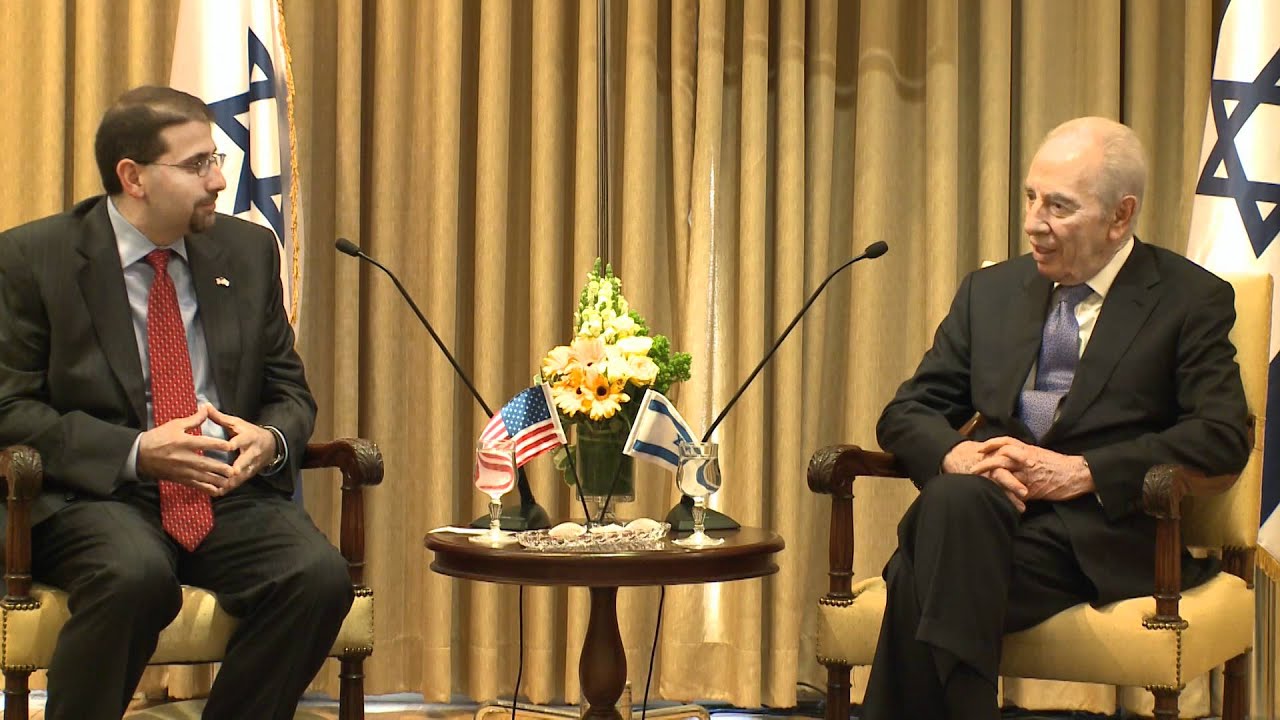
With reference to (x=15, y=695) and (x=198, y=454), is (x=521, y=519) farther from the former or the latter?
(x=15, y=695)

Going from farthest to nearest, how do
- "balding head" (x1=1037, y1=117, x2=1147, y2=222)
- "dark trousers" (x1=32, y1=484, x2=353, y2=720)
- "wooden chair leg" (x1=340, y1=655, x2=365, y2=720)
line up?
"balding head" (x1=1037, y1=117, x2=1147, y2=222) → "wooden chair leg" (x1=340, y1=655, x2=365, y2=720) → "dark trousers" (x1=32, y1=484, x2=353, y2=720)

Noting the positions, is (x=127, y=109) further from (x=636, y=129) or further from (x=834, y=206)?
(x=834, y=206)

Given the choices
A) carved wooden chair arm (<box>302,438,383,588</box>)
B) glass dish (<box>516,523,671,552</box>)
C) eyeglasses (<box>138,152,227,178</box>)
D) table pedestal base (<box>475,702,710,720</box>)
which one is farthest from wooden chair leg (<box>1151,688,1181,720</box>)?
eyeglasses (<box>138,152,227,178</box>)

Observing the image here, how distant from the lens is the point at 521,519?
311 cm

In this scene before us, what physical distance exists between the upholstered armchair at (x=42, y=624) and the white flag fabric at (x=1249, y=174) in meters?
2.22

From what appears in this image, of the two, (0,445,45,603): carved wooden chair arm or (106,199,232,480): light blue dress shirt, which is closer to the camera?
(0,445,45,603): carved wooden chair arm

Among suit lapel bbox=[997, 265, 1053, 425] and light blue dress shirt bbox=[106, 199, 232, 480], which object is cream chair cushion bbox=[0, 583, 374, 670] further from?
suit lapel bbox=[997, 265, 1053, 425]

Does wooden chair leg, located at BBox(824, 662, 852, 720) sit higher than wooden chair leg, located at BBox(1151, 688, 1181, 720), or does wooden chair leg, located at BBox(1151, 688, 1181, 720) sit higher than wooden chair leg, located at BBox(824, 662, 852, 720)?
wooden chair leg, located at BBox(1151, 688, 1181, 720)

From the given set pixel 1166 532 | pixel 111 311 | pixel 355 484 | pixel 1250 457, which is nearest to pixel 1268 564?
pixel 1250 457

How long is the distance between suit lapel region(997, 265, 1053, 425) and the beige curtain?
98 cm

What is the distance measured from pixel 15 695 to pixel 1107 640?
2.04 meters

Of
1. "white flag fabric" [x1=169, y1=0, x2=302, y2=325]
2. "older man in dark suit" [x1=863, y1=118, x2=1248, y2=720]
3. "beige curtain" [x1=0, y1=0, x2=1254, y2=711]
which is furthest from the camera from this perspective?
"beige curtain" [x1=0, y1=0, x2=1254, y2=711]

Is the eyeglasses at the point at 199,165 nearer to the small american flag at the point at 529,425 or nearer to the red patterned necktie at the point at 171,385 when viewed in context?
the red patterned necktie at the point at 171,385

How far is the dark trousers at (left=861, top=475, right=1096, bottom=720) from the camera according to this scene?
8.73ft
